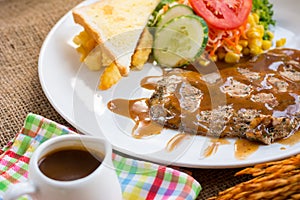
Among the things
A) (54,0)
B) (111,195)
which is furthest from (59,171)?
(54,0)

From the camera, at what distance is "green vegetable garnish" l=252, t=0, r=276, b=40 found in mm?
4488

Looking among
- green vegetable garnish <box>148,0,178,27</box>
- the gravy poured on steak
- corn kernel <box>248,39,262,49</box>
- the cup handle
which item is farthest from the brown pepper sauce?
the cup handle

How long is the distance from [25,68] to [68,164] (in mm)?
1782

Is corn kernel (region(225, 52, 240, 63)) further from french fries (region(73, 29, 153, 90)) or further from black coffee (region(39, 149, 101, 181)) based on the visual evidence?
black coffee (region(39, 149, 101, 181))

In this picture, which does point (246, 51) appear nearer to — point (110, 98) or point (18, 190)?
point (110, 98)

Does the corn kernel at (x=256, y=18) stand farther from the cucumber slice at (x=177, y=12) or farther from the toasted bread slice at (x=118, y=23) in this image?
the toasted bread slice at (x=118, y=23)

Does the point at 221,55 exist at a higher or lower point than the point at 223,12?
lower

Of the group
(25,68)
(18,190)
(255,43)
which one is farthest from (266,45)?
(18,190)

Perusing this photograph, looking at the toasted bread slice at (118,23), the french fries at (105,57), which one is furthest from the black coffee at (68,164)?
the toasted bread slice at (118,23)

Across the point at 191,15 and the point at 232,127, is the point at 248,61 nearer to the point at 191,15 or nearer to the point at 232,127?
the point at 191,15

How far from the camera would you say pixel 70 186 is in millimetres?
2580

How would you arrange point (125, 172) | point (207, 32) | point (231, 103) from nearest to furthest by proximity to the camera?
point (125, 172) → point (231, 103) → point (207, 32)

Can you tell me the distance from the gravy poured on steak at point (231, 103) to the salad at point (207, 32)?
253 mm

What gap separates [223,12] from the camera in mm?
4227
